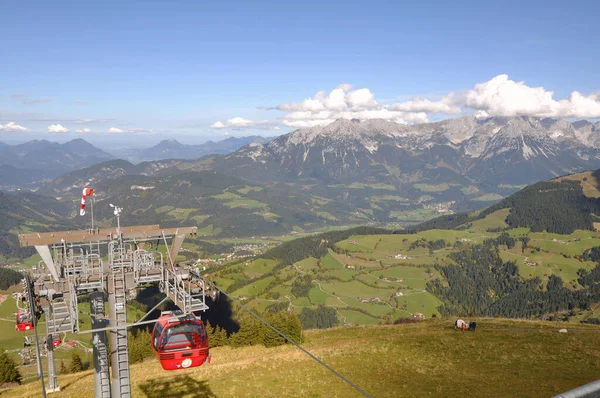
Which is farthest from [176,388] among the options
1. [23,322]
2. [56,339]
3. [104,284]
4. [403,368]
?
[104,284]

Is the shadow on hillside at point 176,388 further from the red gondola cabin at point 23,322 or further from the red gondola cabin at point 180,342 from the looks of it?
the red gondola cabin at point 180,342

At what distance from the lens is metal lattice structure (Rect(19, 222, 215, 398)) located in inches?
841

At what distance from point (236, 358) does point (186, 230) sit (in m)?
42.2

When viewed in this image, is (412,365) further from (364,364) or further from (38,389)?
(38,389)

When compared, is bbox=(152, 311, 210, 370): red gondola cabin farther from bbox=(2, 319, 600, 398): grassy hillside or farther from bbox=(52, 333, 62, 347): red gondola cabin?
bbox=(2, 319, 600, 398): grassy hillside

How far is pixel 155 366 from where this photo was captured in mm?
59812

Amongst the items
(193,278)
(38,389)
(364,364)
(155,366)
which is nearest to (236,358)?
(155,366)

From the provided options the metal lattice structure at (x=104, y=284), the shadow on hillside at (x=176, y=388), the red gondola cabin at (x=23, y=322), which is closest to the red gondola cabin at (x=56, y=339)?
the metal lattice structure at (x=104, y=284)

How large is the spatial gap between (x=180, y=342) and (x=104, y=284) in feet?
17.8

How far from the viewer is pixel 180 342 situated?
23828 millimetres

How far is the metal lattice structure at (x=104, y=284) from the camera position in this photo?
70.1 ft

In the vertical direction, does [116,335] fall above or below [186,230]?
below

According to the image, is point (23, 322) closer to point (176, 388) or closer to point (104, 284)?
point (176, 388)

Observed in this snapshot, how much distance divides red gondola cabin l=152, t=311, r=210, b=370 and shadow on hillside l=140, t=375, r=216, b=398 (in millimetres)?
21598
